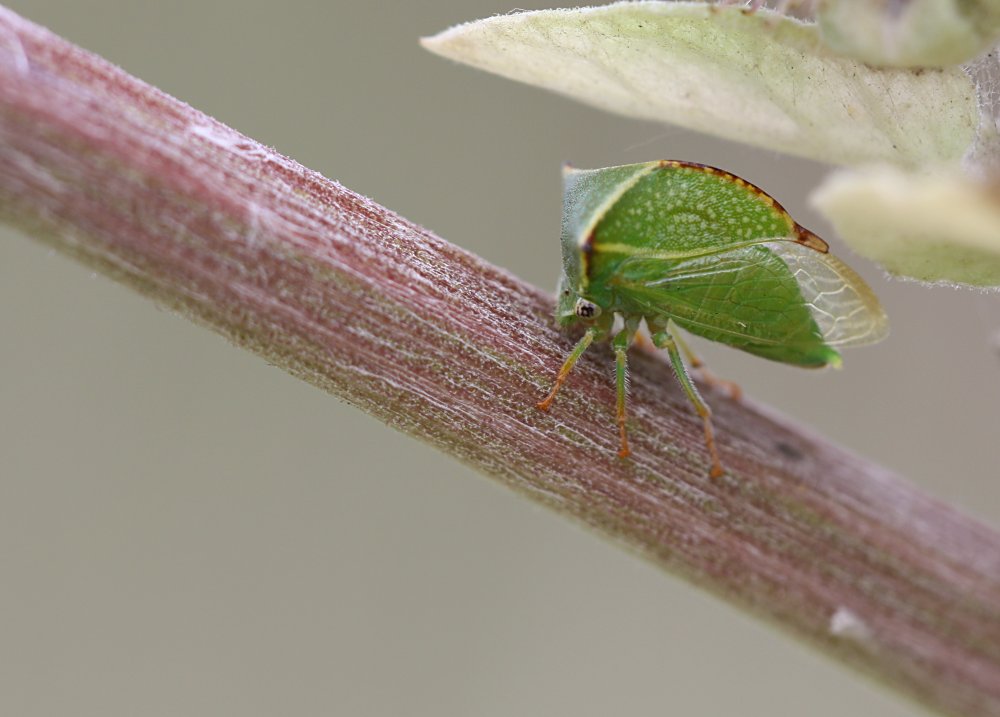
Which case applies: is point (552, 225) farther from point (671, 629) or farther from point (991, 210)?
point (991, 210)

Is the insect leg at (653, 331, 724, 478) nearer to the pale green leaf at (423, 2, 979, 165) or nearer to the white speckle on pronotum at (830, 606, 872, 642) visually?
the white speckle on pronotum at (830, 606, 872, 642)

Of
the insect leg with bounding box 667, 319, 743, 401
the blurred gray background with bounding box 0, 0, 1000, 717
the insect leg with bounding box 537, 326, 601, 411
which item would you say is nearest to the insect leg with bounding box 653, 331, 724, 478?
the insect leg with bounding box 667, 319, 743, 401

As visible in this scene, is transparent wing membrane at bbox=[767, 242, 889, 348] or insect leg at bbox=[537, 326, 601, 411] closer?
insect leg at bbox=[537, 326, 601, 411]

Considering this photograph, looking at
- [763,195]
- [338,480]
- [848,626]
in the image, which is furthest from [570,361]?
[338,480]

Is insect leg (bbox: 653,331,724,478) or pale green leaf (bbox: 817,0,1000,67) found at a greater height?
pale green leaf (bbox: 817,0,1000,67)

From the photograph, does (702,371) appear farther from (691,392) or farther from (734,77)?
(734,77)
